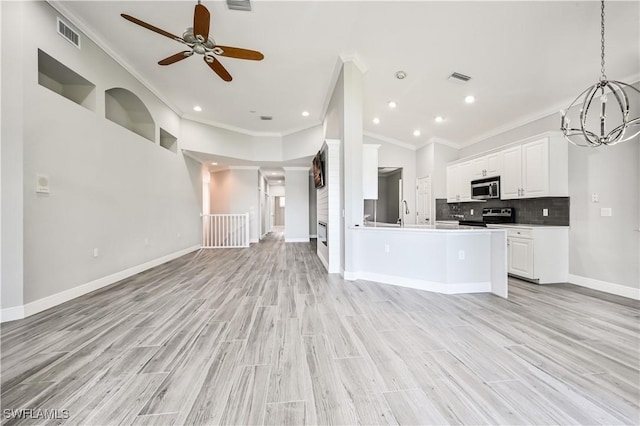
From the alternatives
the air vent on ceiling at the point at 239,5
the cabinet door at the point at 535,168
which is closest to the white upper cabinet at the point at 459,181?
the cabinet door at the point at 535,168

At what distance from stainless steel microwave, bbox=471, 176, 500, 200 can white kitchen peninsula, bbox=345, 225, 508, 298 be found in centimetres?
201

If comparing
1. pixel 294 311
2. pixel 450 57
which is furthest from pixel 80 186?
pixel 450 57

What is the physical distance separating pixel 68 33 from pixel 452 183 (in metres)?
7.24

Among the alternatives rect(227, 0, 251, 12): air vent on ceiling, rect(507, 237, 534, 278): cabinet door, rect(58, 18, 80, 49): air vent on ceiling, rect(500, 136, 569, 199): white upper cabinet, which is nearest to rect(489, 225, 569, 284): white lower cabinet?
rect(507, 237, 534, 278): cabinet door

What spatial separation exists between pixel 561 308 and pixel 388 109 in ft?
14.2

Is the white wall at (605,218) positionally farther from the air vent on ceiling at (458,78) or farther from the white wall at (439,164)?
the white wall at (439,164)

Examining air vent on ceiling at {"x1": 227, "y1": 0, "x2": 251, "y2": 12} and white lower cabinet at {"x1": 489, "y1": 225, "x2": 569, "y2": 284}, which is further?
white lower cabinet at {"x1": 489, "y1": 225, "x2": 569, "y2": 284}

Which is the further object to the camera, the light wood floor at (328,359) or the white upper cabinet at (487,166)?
the white upper cabinet at (487,166)

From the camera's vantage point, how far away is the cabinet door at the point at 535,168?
3848 mm

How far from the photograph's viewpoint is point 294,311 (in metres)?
2.64

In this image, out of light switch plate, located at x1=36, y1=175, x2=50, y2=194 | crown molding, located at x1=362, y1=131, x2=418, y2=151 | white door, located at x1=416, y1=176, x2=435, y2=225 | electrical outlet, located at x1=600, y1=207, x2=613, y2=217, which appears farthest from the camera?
crown molding, located at x1=362, y1=131, x2=418, y2=151

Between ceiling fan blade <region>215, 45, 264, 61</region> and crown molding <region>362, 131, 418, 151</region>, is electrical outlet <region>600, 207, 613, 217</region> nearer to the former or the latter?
crown molding <region>362, 131, 418, 151</region>

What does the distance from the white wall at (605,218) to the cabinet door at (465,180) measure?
63.6 inches

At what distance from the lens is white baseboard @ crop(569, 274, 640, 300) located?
10.2ft
